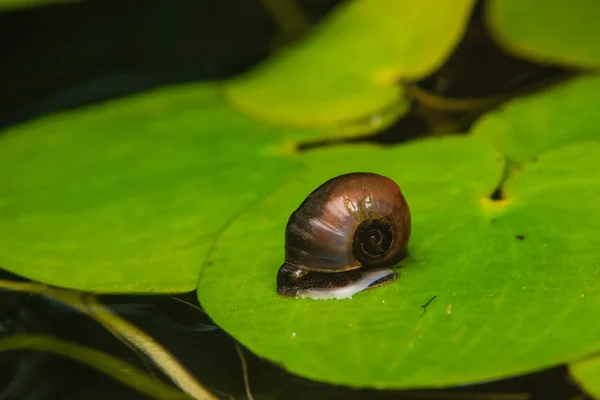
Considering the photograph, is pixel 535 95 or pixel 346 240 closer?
pixel 346 240

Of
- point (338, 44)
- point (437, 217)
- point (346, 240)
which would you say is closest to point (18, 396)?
point (346, 240)

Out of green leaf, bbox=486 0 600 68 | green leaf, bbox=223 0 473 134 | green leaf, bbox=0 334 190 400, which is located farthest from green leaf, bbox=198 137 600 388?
green leaf, bbox=486 0 600 68

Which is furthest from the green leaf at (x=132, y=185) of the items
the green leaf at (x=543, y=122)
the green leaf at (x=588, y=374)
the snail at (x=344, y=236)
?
the green leaf at (x=588, y=374)

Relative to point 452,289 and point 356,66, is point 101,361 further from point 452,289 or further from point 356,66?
point 356,66

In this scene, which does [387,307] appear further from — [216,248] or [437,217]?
[216,248]

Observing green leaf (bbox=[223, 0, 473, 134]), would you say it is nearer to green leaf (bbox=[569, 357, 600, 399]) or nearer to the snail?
the snail
